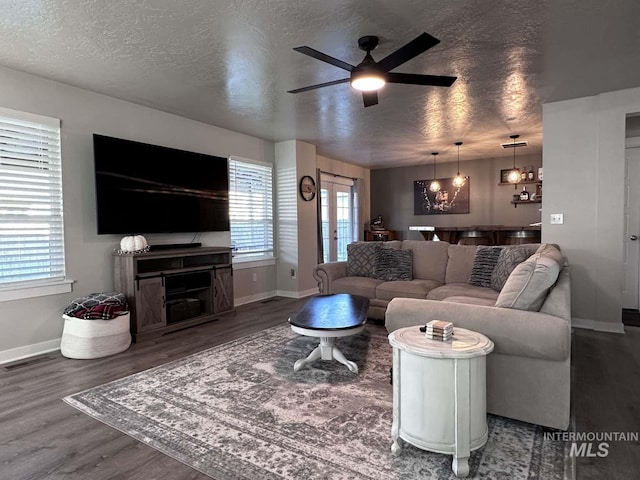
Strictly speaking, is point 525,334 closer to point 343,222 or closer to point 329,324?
point 329,324

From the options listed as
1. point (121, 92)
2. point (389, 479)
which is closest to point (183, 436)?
point (389, 479)

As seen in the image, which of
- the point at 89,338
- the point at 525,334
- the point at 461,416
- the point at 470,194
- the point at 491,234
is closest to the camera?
the point at 461,416

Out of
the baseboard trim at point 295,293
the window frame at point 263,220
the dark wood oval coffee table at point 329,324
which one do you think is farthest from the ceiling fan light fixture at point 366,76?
the baseboard trim at point 295,293

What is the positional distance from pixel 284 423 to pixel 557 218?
392cm

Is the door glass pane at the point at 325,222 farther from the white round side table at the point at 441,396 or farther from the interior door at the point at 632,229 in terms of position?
the white round side table at the point at 441,396

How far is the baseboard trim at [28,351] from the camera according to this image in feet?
11.1

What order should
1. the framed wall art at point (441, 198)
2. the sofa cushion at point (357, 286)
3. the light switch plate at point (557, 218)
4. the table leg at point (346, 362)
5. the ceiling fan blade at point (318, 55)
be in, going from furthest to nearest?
the framed wall art at point (441, 198), the sofa cushion at point (357, 286), the light switch plate at point (557, 218), the table leg at point (346, 362), the ceiling fan blade at point (318, 55)

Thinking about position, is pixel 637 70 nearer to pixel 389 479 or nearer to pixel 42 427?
pixel 389 479

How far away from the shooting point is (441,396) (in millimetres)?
1777

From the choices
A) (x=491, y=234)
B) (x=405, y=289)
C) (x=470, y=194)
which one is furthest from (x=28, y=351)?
(x=470, y=194)

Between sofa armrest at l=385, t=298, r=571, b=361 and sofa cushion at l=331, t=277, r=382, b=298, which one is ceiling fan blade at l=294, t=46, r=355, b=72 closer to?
sofa armrest at l=385, t=298, r=571, b=361

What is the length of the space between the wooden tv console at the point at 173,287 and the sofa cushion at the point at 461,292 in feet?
8.57

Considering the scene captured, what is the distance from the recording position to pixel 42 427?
2.25 m

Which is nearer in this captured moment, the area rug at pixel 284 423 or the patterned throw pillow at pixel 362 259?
the area rug at pixel 284 423
